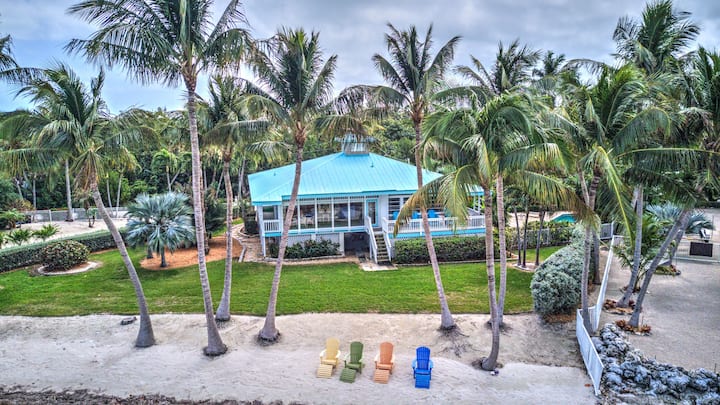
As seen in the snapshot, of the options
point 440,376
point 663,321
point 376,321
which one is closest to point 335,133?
point 376,321

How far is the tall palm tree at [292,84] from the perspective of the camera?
10.3m

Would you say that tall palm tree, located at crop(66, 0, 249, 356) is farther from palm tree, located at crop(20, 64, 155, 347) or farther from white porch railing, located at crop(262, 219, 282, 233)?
white porch railing, located at crop(262, 219, 282, 233)

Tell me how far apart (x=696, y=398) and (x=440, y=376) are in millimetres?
5351

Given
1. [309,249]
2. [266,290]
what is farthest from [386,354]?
[309,249]

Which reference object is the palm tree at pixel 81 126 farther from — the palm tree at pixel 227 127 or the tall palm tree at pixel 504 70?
the tall palm tree at pixel 504 70

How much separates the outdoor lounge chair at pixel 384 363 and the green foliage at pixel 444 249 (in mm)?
9797

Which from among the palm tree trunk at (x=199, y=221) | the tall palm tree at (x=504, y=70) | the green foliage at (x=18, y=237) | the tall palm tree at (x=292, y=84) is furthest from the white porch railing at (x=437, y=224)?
the green foliage at (x=18, y=237)

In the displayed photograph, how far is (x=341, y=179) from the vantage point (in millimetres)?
21625

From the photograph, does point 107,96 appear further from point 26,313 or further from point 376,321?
point 376,321

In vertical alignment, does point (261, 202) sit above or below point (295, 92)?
below

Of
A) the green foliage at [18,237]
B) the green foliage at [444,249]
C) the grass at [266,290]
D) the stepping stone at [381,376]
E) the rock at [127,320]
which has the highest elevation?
the green foliage at [18,237]

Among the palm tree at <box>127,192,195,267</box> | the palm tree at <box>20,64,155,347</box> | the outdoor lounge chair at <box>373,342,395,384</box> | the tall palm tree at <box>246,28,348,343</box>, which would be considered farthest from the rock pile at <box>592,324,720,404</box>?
the palm tree at <box>127,192,195,267</box>

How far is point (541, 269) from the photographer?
13.0m

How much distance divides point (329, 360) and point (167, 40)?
864cm
